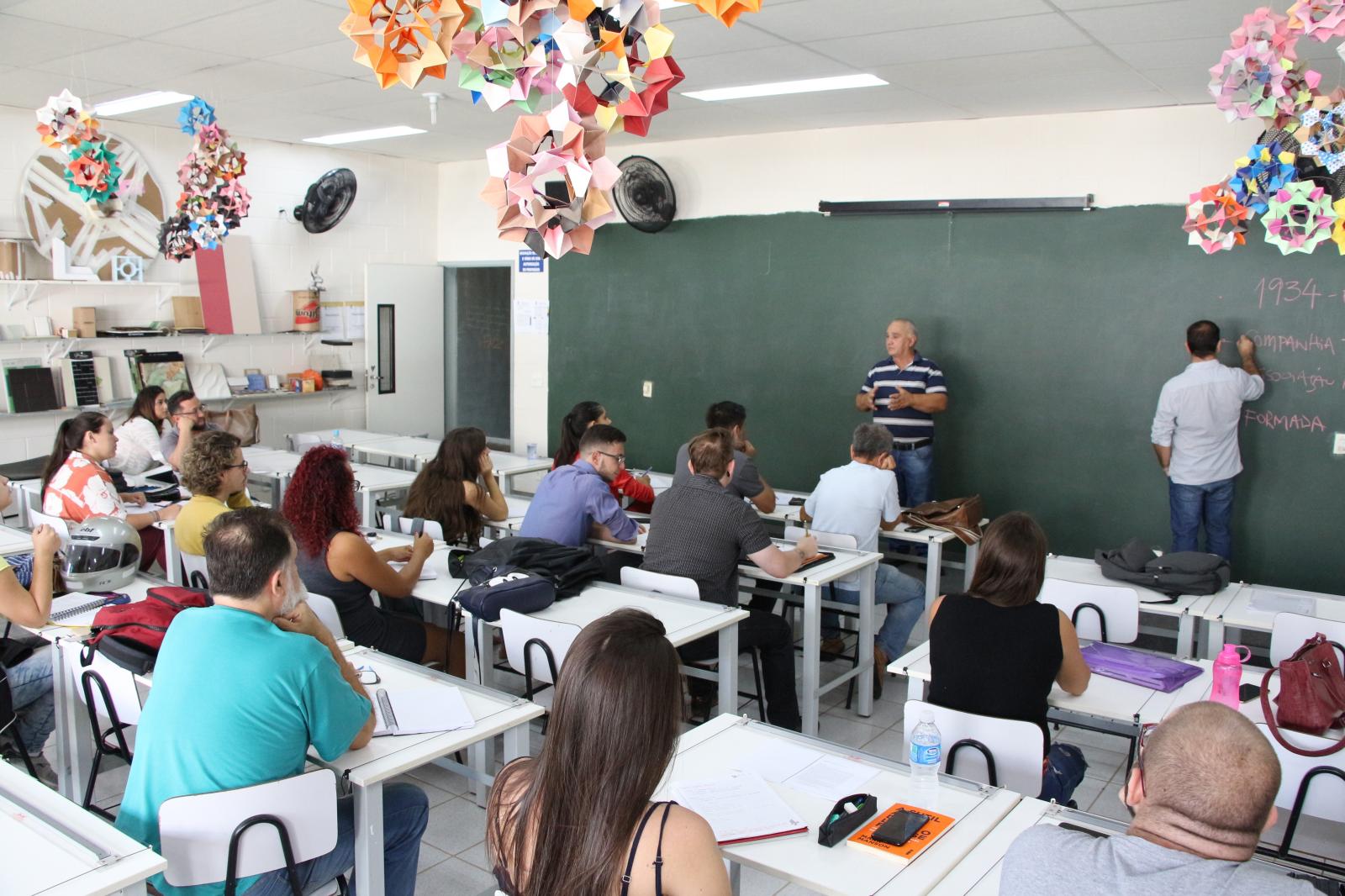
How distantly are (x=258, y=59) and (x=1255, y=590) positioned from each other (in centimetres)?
508

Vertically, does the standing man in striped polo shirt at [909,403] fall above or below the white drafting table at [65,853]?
above

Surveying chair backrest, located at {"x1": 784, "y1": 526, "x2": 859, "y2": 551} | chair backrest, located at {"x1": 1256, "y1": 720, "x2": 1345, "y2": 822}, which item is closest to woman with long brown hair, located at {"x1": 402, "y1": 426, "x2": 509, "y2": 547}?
chair backrest, located at {"x1": 784, "y1": 526, "x2": 859, "y2": 551}

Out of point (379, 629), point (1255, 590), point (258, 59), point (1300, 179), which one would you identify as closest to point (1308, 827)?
point (1255, 590)

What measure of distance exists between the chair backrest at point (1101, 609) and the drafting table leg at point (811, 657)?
0.84 metres

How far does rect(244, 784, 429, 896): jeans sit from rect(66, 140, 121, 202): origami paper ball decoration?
390 centimetres

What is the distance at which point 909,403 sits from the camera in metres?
6.29

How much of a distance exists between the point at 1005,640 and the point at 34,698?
9.94 feet

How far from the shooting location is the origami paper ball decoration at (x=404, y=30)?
221 cm

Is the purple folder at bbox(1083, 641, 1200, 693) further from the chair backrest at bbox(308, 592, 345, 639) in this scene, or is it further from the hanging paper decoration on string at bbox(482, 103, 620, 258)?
the chair backrest at bbox(308, 592, 345, 639)

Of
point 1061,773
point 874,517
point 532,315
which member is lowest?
point 1061,773

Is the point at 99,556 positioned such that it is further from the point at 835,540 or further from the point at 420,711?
the point at 835,540

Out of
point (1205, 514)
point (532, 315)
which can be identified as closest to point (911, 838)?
point (1205, 514)

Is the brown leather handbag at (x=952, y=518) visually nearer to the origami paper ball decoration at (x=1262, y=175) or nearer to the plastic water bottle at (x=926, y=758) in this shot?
the origami paper ball decoration at (x=1262, y=175)

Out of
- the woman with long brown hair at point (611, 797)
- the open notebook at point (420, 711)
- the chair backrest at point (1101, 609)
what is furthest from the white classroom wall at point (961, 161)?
the woman with long brown hair at point (611, 797)
